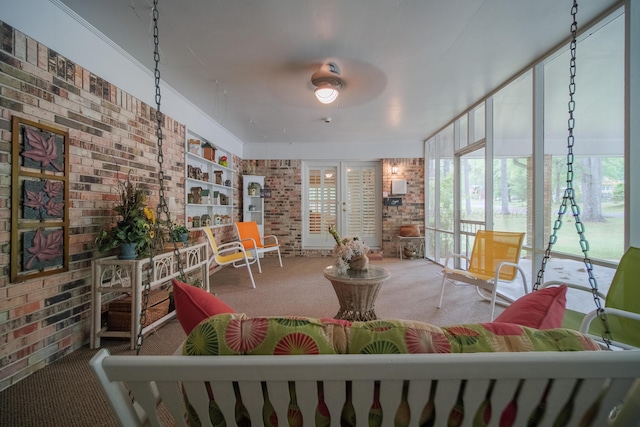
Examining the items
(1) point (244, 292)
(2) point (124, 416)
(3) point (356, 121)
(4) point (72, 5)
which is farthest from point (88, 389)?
(3) point (356, 121)

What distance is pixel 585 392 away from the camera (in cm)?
57

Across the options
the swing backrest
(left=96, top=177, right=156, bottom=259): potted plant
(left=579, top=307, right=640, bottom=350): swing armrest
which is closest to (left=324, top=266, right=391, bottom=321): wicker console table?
(left=579, top=307, right=640, bottom=350): swing armrest

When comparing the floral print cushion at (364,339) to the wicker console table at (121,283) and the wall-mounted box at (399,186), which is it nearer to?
the wicker console table at (121,283)

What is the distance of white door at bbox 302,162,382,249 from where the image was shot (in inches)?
226

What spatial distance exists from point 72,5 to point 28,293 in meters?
2.07

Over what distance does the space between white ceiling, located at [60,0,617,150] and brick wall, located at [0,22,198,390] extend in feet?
1.72

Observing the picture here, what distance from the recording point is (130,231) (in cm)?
200

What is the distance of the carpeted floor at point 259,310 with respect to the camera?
135cm

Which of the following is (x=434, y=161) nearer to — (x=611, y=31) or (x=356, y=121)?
(x=356, y=121)

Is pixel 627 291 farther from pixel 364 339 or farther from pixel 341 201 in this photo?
pixel 341 201

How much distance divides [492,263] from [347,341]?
9.15 ft

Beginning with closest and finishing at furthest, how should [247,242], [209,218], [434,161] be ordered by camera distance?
1. [209,218]
2. [247,242]
3. [434,161]

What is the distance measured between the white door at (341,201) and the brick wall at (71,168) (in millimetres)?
3652

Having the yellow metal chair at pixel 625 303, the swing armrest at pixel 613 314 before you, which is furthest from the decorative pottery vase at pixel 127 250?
the yellow metal chair at pixel 625 303
